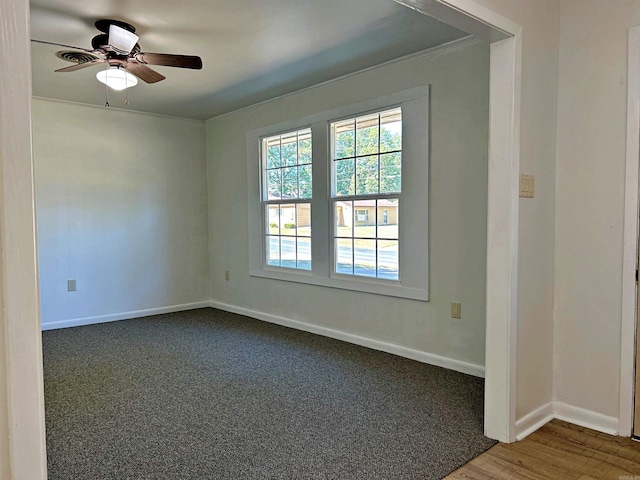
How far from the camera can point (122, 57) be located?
10.00 ft

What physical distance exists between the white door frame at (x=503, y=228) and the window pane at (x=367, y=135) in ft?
5.42

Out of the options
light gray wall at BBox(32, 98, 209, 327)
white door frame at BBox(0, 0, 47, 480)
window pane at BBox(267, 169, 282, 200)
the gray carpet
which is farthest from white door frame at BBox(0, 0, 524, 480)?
light gray wall at BBox(32, 98, 209, 327)

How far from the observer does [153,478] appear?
Result: 6.57 ft

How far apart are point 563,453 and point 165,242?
187 inches

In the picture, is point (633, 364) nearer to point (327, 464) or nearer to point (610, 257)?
point (610, 257)

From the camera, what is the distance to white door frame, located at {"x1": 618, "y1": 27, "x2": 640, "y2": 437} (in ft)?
7.49

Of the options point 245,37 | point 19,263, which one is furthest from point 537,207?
point 19,263

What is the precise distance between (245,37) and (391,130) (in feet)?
4.51

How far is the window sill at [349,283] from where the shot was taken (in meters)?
3.67

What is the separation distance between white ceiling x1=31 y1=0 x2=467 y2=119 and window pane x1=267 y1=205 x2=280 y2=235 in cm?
127

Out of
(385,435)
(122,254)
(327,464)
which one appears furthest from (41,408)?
(122,254)

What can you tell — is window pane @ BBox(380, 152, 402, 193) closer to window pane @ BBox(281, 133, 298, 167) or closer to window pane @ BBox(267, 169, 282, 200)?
window pane @ BBox(281, 133, 298, 167)

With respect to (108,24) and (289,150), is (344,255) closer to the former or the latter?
(289,150)

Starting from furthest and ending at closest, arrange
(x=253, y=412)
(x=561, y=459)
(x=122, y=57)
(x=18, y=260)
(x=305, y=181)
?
(x=305, y=181)
(x=122, y=57)
(x=253, y=412)
(x=561, y=459)
(x=18, y=260)
